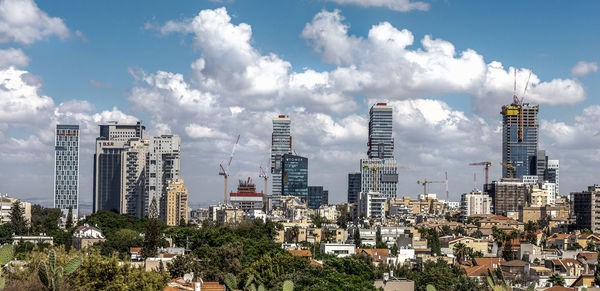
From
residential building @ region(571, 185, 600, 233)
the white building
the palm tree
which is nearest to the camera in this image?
the palm tree

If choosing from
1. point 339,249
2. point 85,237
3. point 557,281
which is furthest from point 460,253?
point 85,237

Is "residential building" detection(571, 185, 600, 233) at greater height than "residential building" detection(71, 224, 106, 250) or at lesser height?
greater

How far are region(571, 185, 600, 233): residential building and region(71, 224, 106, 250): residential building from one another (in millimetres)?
103666

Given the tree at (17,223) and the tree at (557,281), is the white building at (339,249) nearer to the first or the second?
the tree at (557,281)

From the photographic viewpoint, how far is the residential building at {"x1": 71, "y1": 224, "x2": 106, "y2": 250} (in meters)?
115

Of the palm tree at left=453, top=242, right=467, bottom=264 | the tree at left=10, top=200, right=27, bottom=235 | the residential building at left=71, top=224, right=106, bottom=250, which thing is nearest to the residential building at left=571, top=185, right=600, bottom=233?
the palm tree at left=453, top=242, right=467, bottom=264

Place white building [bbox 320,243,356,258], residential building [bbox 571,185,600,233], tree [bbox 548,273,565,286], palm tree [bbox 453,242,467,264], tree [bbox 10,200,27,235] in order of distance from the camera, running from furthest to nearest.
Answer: residential building [bbox 571,185,600,233], tree [bbox 10,200,27,235], white building [bbox 320,243,356,258], palm tree [bbox 453,242,467,264], tree [bbox 548,273,565,286]

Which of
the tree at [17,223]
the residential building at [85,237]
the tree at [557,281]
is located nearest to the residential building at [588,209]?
the tree at [557,281]

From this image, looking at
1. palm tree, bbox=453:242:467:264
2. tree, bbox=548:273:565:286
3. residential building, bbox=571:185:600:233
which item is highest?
residential building, bbox=571:185:600:233

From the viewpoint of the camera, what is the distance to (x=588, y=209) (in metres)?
172

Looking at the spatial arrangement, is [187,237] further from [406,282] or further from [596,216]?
[596,216]

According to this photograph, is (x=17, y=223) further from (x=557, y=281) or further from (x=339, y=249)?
(x=557, y=281)

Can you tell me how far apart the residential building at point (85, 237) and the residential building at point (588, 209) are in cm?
10367

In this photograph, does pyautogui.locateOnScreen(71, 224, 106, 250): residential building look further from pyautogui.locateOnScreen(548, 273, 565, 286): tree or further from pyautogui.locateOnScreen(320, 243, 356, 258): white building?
pyautogui.locateOnScreen(548, 273, 565, 286): tree
